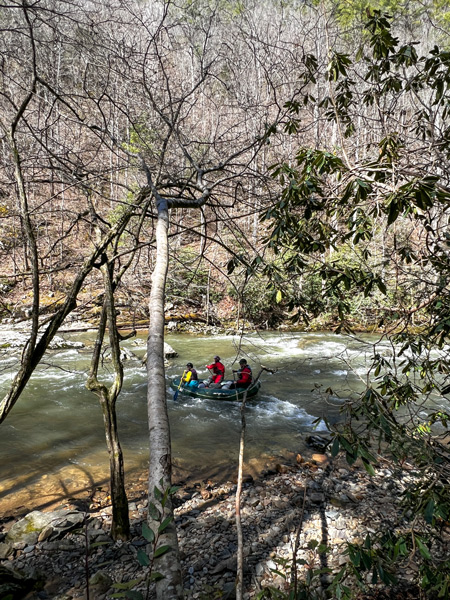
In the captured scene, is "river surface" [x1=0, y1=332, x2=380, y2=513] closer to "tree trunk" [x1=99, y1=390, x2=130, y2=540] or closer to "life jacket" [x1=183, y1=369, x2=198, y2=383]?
"life jacket" [x1=183, y1=369, x2=198, y2=383]

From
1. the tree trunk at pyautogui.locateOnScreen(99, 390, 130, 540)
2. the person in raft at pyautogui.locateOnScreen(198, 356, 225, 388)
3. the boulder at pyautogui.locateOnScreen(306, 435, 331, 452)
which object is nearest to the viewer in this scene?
the tree trunk at pyautogui.locateOnScreen(99, 390, 130, 540)

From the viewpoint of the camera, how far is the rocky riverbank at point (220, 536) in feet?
11.2

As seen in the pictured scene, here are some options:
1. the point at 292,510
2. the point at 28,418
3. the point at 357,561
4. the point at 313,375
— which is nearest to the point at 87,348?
the point at 28,418

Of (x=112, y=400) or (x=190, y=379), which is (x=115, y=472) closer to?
(x=112, y=400)

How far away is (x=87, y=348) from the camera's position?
42.5 ft

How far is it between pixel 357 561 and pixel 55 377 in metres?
10.7

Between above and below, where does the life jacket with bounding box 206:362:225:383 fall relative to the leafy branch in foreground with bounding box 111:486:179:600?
below

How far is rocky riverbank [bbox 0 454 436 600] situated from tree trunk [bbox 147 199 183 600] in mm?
1578

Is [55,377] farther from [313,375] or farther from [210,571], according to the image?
[210,571]

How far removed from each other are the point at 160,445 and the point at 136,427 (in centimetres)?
681

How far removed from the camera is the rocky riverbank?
3410 millimetres

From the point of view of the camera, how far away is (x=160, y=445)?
1.54 metres

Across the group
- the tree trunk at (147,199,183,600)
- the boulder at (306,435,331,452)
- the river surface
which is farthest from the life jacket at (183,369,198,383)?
the tree trunk at (147,199,183,600)

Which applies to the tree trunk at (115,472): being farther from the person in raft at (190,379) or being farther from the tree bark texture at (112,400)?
the person in raft at (190,379)
